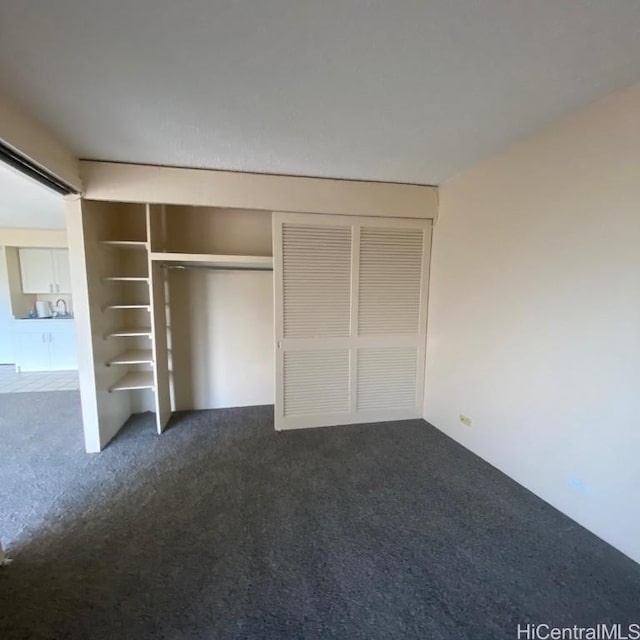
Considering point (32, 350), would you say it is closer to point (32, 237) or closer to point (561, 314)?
point (32, 237)

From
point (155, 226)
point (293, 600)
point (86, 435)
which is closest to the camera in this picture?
point (293, 600)

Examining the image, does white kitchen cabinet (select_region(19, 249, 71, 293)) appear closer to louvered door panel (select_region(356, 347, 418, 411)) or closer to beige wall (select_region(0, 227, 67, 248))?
beige wall (select_region(0, 227, 67, 248))

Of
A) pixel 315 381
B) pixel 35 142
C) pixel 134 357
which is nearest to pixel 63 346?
pixel 134 357

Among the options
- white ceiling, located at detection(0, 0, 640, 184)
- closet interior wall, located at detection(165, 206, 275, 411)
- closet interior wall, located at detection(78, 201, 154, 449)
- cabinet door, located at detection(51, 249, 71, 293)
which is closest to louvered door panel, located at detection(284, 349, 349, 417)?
closet interior wall, located at detection(165, 206, 275, 411)

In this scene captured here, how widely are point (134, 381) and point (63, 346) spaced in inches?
133

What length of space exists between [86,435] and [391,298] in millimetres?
3135

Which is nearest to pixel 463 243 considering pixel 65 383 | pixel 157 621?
pixel 157 621

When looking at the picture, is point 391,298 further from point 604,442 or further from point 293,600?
point 293,600

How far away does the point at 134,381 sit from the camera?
3.33 metres

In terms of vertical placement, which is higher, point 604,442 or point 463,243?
point 463,243

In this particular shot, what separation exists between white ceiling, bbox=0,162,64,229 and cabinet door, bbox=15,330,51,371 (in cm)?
182

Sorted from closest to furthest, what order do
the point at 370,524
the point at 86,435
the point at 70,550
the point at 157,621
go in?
the point at 157,621 < the point at 70,550 < the point at 370,524 < the point at 86,435

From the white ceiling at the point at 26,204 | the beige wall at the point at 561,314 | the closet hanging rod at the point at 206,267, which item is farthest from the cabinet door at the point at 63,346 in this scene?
the beige wall at the point at 561,314

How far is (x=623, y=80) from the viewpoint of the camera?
1603mm
